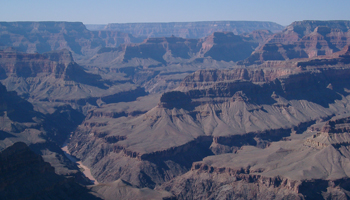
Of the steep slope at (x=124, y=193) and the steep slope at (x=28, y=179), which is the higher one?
the steep slope at (x=28, y=179)

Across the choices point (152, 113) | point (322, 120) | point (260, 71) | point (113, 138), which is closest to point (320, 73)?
point (260, 71)

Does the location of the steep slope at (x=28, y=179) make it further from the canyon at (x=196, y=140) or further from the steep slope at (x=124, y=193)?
the steep slope at (x=124, y=193)

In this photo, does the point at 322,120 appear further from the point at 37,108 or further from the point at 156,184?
the point at 37,108

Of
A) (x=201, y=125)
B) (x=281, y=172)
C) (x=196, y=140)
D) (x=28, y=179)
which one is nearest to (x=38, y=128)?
(x=201, y=125)

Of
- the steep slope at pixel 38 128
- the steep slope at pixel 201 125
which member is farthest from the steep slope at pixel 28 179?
the steep slope at pixel 201 125

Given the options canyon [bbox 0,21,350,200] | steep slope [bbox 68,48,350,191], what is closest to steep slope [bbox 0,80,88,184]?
canyon [bbox 0,21,350,200]

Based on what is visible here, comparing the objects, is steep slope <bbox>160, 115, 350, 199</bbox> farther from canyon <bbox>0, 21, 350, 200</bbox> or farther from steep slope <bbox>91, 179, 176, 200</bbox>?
steep slope <bbox>91, 179, 176, 200</bbox>

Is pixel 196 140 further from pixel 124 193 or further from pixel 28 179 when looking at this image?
pixel 28 179

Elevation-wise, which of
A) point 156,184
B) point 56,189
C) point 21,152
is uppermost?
point 21,152

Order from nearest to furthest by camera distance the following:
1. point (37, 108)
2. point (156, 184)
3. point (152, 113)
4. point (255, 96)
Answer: point (156, 184)
point (152, 113)
point (255, 96)
point (37, 108)

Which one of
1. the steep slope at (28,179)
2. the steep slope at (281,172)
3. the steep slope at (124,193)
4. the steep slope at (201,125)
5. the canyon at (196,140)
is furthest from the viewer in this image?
the steep slope at (201,125)

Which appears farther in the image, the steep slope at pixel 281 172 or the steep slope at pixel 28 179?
the steep slope at pixel 281 172
